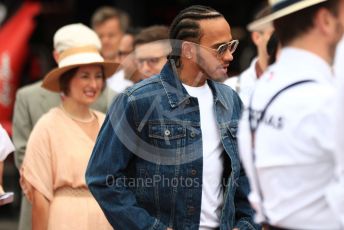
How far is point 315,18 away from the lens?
359cm

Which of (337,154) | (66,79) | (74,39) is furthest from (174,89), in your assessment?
(74,39)

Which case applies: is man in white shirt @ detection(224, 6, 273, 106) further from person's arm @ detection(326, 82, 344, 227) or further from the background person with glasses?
person's arm @ detection(326, 82, 344, 227)

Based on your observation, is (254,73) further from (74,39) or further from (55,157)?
(55,157)

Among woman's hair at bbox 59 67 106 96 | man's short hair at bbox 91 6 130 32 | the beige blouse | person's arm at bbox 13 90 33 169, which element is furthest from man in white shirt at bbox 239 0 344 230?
man's short hair at bbox 91 6 130 32

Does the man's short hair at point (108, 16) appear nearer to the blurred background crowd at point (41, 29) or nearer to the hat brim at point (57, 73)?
Result: the blurred background crowd at point (41, 29)

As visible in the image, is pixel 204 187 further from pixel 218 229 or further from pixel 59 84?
pixel 59 84

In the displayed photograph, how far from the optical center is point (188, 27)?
4988mm

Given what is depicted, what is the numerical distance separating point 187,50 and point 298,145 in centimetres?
157

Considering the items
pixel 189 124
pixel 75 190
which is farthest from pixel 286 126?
pixel 75 190

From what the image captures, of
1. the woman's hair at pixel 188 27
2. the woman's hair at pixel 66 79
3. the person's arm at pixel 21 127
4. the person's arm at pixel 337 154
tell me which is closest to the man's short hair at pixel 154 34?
the person's arm at pixel 21 127

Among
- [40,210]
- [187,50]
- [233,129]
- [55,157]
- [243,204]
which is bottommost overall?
[40,210]

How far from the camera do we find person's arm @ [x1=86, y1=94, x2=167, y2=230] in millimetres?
4734

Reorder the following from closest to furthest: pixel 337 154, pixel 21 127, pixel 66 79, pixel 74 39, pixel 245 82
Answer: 1. pixel 337 154
2. pixel 66 79
3. pixel 245 82
4. pixel 74 39
5. pixel 21 127

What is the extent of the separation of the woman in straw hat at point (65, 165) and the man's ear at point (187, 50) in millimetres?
1320
